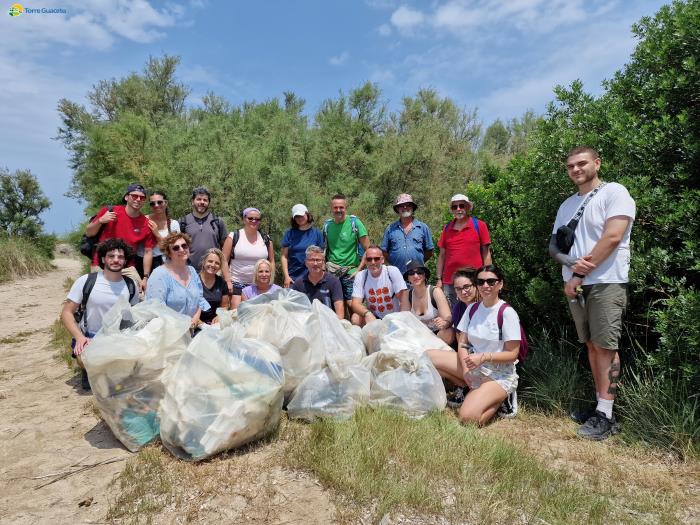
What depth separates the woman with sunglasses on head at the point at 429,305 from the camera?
4.64 metres

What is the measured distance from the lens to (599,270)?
329 cm

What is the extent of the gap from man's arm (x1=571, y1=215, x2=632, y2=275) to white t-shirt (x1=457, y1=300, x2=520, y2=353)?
0.69 meters

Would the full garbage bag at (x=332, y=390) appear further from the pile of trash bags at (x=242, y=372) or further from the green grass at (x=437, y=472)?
the green grass at (x=437, y=472)

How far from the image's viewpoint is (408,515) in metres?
2.51

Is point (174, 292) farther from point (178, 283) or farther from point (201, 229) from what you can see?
point (201, 229)

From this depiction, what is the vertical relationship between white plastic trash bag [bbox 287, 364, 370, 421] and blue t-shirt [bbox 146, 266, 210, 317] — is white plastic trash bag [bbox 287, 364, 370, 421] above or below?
below

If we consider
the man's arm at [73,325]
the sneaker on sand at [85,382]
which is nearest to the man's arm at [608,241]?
the man's arm at [73,325]

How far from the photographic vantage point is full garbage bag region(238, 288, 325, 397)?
12.0 ft

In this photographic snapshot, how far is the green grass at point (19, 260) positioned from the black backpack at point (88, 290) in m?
11.9

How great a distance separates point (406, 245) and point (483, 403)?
2.17 metres

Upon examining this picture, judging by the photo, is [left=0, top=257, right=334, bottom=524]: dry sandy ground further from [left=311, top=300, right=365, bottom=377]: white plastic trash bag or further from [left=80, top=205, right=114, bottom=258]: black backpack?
[left=80, top=205, right=114, bottom=258]: black backpack

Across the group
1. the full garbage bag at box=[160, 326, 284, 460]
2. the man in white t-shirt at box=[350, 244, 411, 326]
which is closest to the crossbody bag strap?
the man in white t-shirt at box=[350, 244, 411, 326]

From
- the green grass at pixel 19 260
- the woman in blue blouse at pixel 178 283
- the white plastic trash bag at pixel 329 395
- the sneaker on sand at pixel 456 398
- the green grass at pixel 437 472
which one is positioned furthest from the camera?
the green grass at pixel 19 260

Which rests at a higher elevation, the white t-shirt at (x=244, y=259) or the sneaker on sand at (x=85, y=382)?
the white t-shirt at (x=244, y=259)
